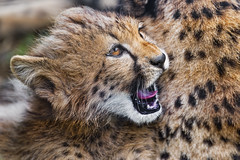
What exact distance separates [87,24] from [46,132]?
73 cm

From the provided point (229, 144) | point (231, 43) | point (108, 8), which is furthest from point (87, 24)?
point (229, 144)

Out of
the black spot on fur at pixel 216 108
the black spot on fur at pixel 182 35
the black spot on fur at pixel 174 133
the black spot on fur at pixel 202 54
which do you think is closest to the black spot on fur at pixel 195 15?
the black spot on fur at pixel 182 35

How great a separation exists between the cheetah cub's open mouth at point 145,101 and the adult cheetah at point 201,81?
6 centimetres

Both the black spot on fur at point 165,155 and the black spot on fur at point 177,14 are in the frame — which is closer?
the black spot on fur at point 165,155

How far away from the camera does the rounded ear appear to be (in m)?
2.57

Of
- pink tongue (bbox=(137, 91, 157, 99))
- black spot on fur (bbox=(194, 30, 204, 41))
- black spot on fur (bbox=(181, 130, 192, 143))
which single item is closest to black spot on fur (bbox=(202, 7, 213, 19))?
black spot on fur (bbox=(194, 30, 204, 41))

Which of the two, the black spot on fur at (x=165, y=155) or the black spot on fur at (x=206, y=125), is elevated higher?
the black spot on fur at (x=206, y=125)

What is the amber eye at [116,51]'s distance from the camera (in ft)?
8.80

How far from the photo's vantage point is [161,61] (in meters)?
2.59

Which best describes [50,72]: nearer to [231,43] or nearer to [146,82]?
[146,82]

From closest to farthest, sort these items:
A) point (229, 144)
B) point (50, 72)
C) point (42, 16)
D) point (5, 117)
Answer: point (229, 144) < point (50, 72) < point (5, 117) < point (42, 16)

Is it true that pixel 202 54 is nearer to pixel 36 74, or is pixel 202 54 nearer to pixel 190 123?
pixel 190 123

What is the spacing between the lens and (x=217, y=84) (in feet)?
8.45

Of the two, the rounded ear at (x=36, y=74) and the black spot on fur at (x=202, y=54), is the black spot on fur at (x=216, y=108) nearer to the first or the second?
the black spot on fur at (x=202, y=54)
